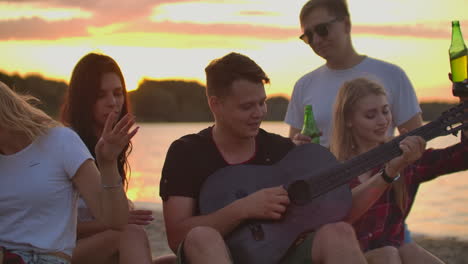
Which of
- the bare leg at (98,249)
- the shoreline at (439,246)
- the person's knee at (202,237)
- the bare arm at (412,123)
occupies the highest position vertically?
the bare arm at (412,123)

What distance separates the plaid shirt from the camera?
370 cm

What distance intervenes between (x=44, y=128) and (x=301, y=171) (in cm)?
122

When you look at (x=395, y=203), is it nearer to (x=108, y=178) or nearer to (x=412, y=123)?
(x=412, y=123)

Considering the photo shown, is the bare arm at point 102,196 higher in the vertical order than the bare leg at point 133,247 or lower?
higher

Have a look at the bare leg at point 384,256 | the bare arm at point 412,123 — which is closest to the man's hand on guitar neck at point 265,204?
the bare leg at point 384,256

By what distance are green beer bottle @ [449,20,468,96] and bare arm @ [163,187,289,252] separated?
103cm

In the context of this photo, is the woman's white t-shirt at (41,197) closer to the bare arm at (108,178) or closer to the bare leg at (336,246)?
the bare arm at (108,178)

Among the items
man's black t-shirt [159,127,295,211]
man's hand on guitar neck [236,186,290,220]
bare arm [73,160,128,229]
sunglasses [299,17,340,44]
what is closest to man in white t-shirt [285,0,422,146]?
sunglasses [299,17,340,44]

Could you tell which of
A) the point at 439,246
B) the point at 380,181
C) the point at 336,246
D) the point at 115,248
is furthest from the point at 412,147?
the point at 439,246

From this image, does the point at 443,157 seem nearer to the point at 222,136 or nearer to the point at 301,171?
the point at 301,171

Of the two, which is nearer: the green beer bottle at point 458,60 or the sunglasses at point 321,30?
the green beer bottle at point 458,60

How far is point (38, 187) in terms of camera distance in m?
3.18

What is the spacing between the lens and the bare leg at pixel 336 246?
296 cm

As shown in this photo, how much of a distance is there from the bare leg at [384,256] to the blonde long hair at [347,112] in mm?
695
